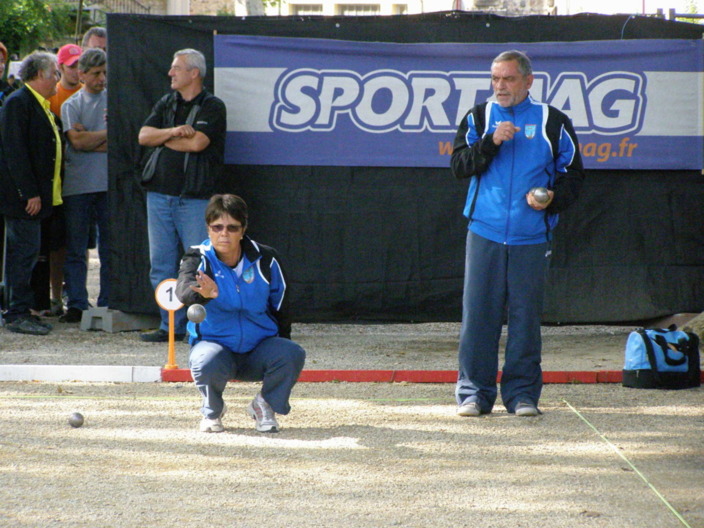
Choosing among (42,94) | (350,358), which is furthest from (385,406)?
(42,94)

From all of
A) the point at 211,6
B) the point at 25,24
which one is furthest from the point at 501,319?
the point at 211,6

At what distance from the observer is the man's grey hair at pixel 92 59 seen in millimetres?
Result: 8625

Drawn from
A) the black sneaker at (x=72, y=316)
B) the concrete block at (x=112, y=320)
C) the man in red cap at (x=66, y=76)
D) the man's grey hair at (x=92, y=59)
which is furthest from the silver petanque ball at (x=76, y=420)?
the man in red cap at (x=66, y=76)

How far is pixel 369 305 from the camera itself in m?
8.38

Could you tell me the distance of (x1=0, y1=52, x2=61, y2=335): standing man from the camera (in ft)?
27.0

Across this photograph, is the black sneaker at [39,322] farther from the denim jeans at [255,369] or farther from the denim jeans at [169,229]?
the denim jeans at [255,369]

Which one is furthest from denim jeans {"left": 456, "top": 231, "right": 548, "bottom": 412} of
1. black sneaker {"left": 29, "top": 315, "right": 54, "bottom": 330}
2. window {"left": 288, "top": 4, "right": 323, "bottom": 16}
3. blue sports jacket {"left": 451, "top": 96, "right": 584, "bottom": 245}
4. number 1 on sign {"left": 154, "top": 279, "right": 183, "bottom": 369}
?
window {"left": 288, "top": 4, "right": 323, "bottom": 16}

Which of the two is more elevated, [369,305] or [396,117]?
[396,117]

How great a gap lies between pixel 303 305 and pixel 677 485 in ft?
14.5

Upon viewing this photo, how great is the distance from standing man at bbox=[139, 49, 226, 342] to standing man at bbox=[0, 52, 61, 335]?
3.15ft

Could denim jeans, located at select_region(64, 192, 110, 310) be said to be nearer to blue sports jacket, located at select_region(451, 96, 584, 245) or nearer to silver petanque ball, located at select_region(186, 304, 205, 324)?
silver petanque ball, located at select_region(186, 304, 205, 324)

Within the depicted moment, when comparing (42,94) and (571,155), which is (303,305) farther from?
(571,155)

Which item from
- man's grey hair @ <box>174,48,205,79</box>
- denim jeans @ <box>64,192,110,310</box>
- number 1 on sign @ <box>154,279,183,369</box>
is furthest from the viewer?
denim jeans @ <box>64,192,110,310</box>

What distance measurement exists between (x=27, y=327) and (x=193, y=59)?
2.51 meters
